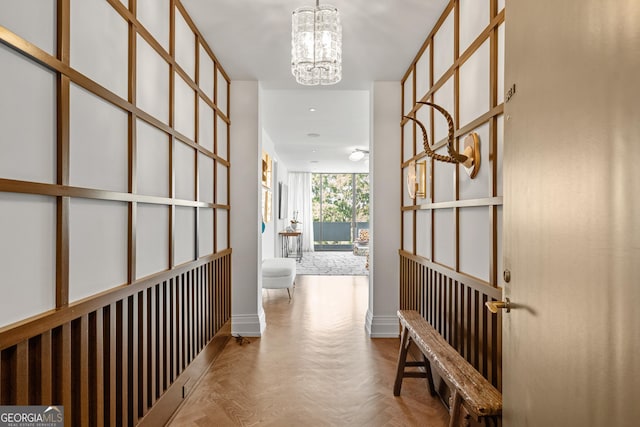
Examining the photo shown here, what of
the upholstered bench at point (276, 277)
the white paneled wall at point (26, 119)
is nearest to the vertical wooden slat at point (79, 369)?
the white paneled wall at point (26, 119)

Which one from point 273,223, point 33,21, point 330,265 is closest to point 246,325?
point 33,21

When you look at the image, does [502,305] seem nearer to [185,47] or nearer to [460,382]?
[460,382]

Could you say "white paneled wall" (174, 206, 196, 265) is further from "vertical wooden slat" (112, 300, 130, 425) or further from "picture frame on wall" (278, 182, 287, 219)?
"picture frame on wall" (278, 182, 287, 219)

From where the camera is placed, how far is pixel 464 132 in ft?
6.87

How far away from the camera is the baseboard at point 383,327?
3.75m

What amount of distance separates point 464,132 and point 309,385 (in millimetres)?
2007

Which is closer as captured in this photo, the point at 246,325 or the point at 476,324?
the point at 476,324

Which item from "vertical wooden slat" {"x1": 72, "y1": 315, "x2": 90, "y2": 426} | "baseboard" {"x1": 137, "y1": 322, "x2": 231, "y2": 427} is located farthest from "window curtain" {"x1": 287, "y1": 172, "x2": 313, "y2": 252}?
"vertical wooden slat" {"x1": 72, "y1": 315, "x2": 90, "y2": 426}

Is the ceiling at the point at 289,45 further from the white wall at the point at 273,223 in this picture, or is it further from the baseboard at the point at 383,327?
the baseboard at the point at 383,327

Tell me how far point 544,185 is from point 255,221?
311cm

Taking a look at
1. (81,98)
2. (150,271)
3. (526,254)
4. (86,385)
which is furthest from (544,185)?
(150,271)

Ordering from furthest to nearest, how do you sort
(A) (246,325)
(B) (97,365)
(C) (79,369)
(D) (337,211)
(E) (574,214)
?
(D) (337,211), (A) (246,325), (B) (97,365), (C) (79,369), (E) (574,214)

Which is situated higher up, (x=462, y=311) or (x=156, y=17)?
(x=156, y=17)

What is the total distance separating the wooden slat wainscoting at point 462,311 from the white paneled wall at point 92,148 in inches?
67.5
